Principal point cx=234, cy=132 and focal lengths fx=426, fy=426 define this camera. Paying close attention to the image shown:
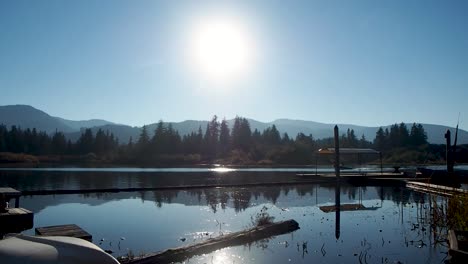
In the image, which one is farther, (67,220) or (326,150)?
(326,150)

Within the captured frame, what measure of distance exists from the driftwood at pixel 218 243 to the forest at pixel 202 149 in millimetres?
86957

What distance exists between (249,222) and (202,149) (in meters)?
103

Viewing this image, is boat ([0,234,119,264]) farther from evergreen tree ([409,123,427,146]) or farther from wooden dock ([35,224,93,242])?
evergreen tree ([409,123,427,146])

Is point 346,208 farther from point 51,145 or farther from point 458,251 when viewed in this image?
point 51,145

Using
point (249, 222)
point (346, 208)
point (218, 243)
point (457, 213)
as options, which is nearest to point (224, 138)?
point (346, 208)

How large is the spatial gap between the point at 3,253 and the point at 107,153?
11855 centimetres

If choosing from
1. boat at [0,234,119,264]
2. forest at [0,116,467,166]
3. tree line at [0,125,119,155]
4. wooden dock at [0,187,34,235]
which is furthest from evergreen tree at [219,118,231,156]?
boat at [0,234,119,264]

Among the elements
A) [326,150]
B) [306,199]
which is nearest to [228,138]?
[326,150]

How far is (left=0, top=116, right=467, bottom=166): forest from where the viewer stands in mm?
110062

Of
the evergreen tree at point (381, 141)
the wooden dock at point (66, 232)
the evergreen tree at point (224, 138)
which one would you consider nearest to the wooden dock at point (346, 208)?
the wooden dock at point (66, 232)

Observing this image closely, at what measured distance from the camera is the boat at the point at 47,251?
5.24 meters

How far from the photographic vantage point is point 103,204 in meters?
25.8

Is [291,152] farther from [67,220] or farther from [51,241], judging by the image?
[51,241]

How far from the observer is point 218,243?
1400cm
